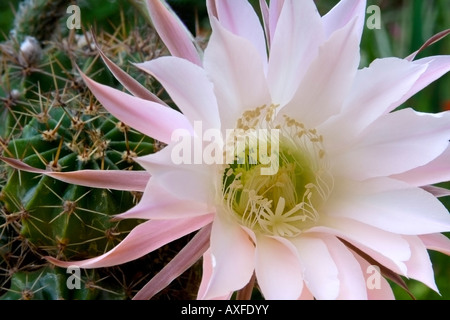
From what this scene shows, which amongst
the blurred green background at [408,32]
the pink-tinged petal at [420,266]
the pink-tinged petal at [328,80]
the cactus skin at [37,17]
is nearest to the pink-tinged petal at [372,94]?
the pink-tinged petal at [328,80]

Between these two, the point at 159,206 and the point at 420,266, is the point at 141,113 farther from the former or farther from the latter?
the point at 420,266

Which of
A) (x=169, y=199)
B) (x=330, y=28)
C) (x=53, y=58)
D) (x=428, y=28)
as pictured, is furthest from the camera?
(x=428, y=28)

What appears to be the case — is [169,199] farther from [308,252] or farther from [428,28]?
[428,28]

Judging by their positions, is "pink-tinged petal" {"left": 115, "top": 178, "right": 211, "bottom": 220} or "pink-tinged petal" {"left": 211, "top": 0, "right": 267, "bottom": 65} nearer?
"pink-tinged petal" {"left": 115, "top": 178, "right": 211, "bottom": 220}

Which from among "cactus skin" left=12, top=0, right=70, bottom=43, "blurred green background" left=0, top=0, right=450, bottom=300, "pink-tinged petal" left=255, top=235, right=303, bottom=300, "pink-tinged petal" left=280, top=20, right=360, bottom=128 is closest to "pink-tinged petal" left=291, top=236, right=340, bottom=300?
"pink-tinged petal" left=255, top=235, right=303, bottom=300

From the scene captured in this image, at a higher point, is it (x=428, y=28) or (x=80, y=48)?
(x=428, y=28)

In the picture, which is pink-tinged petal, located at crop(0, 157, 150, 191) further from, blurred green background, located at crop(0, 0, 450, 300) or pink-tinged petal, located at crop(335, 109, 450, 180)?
blurred green background, located at crop(0, 0, 450, 300)
